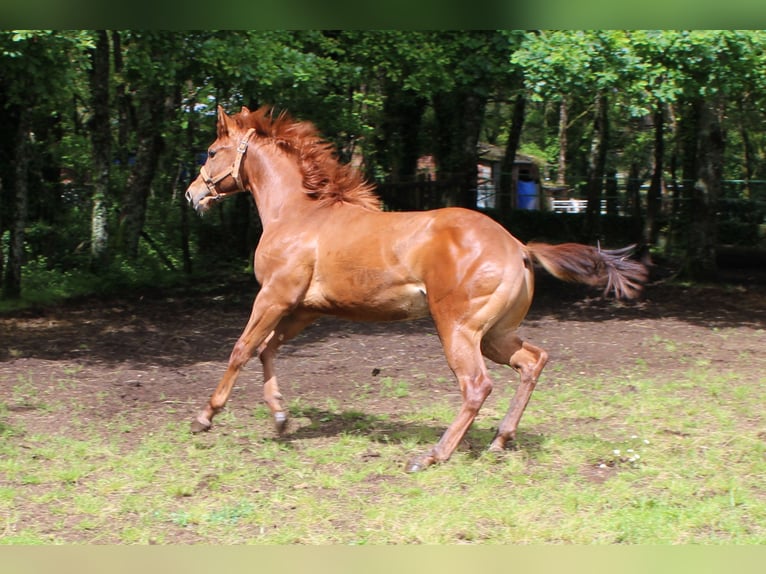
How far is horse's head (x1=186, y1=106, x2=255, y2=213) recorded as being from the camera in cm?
708

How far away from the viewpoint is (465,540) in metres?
4.59

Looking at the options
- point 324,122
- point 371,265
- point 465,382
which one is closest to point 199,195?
point 371,265

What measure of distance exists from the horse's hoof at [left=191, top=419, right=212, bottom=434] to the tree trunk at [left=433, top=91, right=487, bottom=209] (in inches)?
419

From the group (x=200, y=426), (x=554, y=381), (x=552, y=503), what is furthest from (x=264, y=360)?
(x=554, y=381)

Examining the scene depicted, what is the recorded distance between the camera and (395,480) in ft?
18.4

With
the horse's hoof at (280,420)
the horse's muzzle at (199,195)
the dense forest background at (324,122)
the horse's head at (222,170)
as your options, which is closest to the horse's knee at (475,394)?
the horse's hoof at (280,420)

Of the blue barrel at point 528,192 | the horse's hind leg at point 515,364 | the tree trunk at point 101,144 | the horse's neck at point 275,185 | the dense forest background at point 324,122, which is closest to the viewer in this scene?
the horse's hind leg at point 515,364

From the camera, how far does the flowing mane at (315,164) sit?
22.4 ft

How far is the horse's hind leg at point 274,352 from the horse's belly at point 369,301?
1.02ft

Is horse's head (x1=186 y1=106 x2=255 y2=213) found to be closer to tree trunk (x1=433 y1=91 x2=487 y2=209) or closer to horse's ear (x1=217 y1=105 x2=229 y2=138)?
horse's ear (x1=217 y1=105 x2=229 y2=138)

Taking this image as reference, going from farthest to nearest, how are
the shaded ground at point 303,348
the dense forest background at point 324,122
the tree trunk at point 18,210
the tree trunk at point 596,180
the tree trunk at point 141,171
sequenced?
the tree trunk at point 596,180 < the tree trunk at point 141,171 < the tree trunk at point 18,210 < the dense forest background at point 324,122 < the shaded ground at point 303,348

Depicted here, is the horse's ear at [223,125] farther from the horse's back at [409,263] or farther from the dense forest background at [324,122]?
the dense forest background at [324,122]

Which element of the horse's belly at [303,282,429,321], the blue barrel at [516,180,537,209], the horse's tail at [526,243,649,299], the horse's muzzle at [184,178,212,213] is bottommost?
the blue barrel at [516,180,537,209]

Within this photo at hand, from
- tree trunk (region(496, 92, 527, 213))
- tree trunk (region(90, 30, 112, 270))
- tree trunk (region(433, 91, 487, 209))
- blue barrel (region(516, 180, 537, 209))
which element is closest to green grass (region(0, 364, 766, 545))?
tree trunk (region(90, 30, 112, 270))
